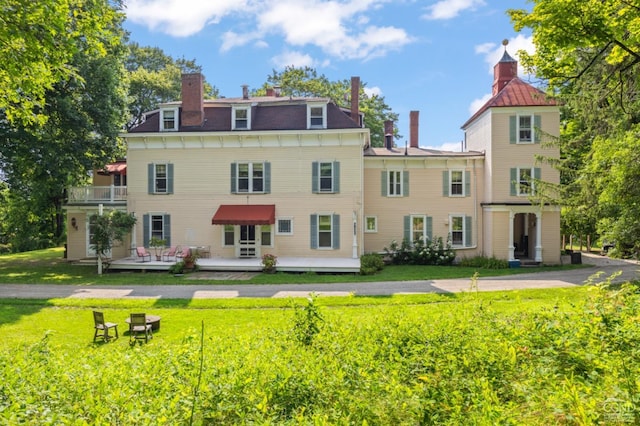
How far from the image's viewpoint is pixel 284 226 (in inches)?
925

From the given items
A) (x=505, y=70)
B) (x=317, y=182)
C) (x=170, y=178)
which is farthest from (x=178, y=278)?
(x=505, y=70)

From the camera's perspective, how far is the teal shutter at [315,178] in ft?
76.4

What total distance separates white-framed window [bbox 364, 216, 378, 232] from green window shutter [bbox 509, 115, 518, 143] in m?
9.21

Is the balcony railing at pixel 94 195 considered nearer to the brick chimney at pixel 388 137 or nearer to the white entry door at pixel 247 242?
the white entry door at pixel 247 242

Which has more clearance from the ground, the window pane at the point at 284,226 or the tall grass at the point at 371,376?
the window pane at the point at 284,226

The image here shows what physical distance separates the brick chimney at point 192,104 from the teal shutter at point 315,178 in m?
7.46

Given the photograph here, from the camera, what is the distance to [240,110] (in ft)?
78.8

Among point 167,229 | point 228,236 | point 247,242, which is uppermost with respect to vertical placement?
point 167,229

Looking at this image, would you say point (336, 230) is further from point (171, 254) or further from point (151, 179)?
point (151, 179)

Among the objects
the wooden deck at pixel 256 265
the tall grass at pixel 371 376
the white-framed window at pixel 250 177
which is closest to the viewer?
the tall grass at pixel 371 376

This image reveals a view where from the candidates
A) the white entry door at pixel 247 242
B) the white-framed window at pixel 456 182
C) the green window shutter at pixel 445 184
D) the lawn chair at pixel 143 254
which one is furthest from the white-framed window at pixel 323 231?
the lawn chair at pixel 143 254

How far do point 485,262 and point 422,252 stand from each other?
3.49m

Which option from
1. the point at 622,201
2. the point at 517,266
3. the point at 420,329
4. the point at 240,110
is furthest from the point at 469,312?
the point at 240,110

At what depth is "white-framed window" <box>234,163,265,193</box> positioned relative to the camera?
77.7ft
